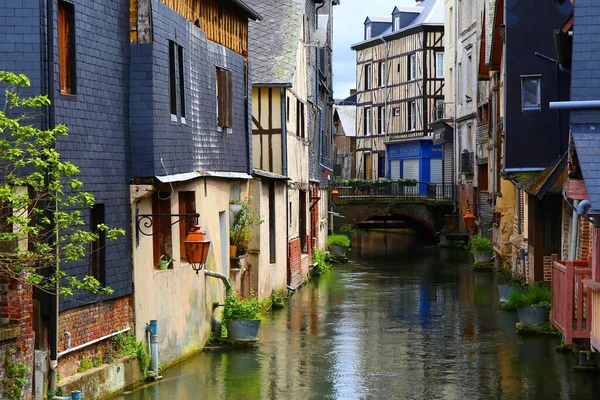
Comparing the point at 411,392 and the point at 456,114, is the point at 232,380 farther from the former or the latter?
the point at 456,114

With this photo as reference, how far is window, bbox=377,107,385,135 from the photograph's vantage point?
64188 millimetres

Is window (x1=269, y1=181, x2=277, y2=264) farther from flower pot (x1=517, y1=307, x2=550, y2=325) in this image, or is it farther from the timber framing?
flower pot (x1=517, y1=307, x2=550, y2=325)

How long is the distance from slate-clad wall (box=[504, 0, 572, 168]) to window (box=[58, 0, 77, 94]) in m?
11.4

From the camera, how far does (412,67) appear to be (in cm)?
5991

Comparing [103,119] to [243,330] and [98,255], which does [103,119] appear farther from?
[243,330]

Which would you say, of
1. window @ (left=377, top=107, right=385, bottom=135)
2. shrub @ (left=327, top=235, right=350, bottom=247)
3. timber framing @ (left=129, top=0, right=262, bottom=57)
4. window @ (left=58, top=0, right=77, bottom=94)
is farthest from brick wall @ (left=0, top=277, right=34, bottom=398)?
window @ (left=377, top=107, right=385, bottom=135)

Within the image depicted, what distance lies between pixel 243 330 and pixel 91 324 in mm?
5602

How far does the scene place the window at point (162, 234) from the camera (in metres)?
16.7

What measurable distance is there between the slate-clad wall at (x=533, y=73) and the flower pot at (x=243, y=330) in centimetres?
666

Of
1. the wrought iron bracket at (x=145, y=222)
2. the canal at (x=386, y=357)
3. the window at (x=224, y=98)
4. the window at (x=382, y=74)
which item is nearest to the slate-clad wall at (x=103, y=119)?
the wrought iron bracket at (x=145, y=222)

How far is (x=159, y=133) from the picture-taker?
15492 mm

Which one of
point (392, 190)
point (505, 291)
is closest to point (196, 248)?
point (505, 291)

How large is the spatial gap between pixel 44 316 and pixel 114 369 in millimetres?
2074

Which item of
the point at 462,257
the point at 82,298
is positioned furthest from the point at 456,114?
the point at 82,298
